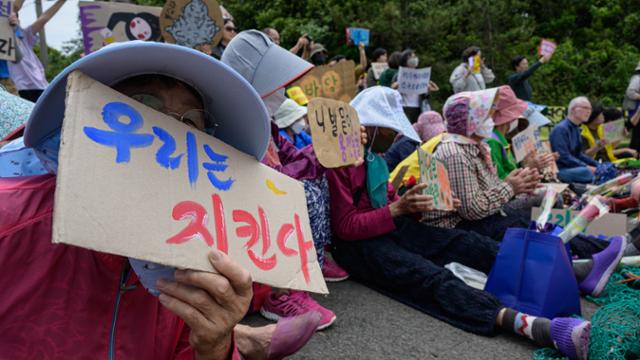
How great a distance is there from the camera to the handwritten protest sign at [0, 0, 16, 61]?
371cm

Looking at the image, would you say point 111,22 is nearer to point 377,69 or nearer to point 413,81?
point 413,81

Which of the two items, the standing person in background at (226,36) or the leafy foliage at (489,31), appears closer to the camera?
the standing person in background at (226,36)

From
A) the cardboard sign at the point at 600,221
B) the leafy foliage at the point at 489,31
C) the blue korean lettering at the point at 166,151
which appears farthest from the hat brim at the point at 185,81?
the leafy foliage at the point at 489,31

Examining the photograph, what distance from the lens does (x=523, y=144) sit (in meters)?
4.74

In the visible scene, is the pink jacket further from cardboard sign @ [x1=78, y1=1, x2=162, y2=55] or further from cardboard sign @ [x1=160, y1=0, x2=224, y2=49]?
cardboard sign @ [x1=78, y1=1, x2=162, y2=55]

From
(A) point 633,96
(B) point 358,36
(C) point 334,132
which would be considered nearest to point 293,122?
(C) point 334,132

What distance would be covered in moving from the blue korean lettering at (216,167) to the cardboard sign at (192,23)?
2.63 meters

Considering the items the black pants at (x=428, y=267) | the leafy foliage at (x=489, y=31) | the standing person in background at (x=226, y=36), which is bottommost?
the leafy foliage at (x=489, y=31)

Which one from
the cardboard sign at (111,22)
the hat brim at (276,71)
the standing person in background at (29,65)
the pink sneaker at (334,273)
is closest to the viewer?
the hat brim at (276,71)

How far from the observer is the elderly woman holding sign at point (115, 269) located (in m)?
0.81

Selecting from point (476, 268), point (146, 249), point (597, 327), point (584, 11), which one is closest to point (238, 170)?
point (146, 249)

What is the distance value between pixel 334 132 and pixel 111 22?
2.39m

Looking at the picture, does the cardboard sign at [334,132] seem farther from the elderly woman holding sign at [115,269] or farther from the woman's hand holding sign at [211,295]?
the woman's hand holding sign at [211,295]

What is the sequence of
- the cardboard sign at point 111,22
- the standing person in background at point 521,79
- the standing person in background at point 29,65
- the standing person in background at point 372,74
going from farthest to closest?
the standing person in background at point 521,79 < the standing person in background at point 372,74 < the standing person in background at point 29,65 < the cardboard sign at point 111,22
